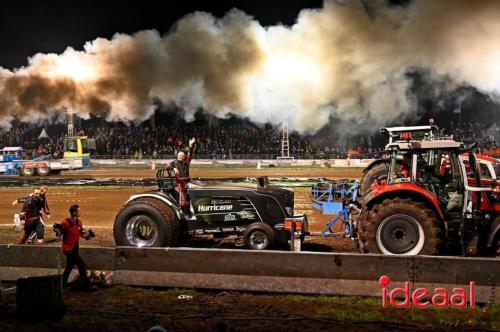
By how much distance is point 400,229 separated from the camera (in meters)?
8.09

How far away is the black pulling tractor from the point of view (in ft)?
30.7

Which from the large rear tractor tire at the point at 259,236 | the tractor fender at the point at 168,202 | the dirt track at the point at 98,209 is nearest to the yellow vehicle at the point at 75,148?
the dirt track at the point at 98,209

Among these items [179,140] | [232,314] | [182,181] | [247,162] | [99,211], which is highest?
[179,140]

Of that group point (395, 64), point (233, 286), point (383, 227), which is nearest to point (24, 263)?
point (233, 286)

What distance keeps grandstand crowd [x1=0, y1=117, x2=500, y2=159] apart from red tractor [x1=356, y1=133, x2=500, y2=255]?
125 ft

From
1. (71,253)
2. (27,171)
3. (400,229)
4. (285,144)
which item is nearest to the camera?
(71,253)

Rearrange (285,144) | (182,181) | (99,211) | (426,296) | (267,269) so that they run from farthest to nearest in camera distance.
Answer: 1. (285,144)
2. (99,211)
3. (182,181)
4. (267,269)
5. (426,296)

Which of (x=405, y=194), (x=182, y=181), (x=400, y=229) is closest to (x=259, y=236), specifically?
(x=182, y=181)

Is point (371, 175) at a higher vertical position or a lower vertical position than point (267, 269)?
higher

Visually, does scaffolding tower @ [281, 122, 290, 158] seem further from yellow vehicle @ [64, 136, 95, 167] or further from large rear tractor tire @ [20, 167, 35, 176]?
large rear tractor tire @ [20, 167, 35, 176]

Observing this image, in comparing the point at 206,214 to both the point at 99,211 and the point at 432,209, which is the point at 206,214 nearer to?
the point at 432,209

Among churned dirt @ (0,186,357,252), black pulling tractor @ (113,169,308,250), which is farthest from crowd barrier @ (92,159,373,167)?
black pulling tractor @ (113,169,308,250)

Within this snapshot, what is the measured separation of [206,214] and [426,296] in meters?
4.25

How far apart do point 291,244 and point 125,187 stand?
16849mm
